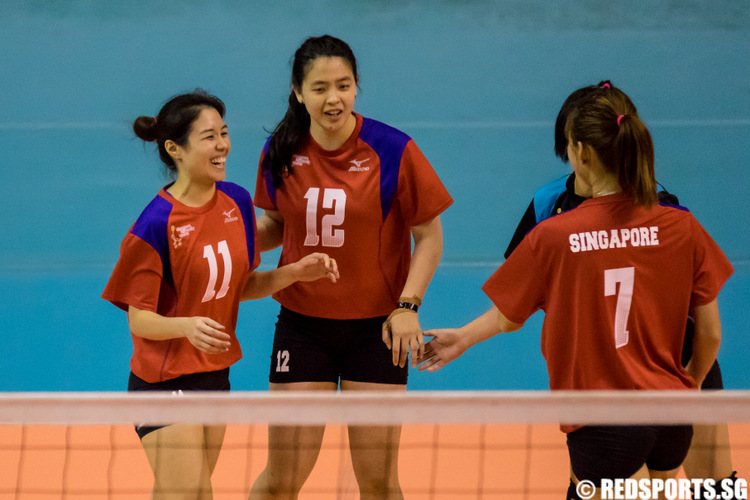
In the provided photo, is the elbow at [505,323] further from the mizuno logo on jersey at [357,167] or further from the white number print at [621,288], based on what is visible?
the mizuno logo on jersey at [357,167]

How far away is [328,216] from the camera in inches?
127

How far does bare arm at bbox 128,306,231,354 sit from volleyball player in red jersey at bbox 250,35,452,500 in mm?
433

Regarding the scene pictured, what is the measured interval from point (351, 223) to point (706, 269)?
1.30m

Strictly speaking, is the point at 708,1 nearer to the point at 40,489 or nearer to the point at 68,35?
the point at 68,35

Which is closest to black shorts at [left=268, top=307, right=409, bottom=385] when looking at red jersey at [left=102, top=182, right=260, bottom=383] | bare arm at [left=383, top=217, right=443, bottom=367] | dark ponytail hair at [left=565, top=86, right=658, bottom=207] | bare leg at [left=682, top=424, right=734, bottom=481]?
bare arm at [left=383, top=217, right=443, bottom=367]

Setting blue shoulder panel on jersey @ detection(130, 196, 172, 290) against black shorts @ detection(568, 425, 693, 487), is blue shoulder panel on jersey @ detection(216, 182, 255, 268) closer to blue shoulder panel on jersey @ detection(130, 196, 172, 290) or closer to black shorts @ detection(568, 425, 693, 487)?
blue shoulder panel on jersey @ detection(130, 196, 172, 290)

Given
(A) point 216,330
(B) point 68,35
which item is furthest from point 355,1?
(A) point 216,330

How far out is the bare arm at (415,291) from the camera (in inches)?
120

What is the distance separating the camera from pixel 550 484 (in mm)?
4281

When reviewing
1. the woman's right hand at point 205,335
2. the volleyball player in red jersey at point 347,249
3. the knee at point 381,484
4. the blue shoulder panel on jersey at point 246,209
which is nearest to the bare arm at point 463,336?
the volleyball player in red jersey at point 347,249

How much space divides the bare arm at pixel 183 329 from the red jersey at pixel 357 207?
48 cm

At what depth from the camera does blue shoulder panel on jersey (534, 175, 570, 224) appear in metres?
3.19

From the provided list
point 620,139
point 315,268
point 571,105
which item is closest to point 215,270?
point 315,268

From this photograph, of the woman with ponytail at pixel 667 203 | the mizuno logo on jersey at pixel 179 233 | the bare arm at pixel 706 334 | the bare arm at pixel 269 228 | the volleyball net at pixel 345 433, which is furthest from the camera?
the bare arm at pixel 269 228
